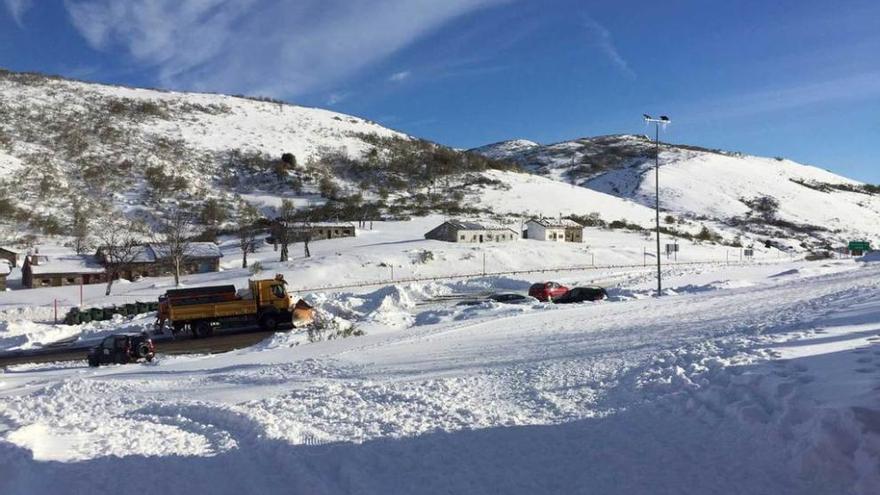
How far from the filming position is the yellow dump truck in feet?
97.4

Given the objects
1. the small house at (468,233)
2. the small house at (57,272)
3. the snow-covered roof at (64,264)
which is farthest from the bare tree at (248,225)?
the small house at (468,233)

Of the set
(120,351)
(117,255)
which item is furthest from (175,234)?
(120,351)

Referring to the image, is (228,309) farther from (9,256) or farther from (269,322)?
(9,256)

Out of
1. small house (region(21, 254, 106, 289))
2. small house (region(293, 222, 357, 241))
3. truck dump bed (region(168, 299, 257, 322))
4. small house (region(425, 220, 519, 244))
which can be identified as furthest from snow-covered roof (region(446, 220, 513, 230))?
truck dump bed (region(168, 299, 257, 322))

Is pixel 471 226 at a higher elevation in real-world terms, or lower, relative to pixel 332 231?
higher

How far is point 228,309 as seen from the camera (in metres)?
30.1

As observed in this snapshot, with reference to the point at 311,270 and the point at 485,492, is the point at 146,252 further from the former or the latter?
the point at 485,492

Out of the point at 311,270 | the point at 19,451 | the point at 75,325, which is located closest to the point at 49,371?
the point at 19,451

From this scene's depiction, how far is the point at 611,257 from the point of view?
7044 centimetres

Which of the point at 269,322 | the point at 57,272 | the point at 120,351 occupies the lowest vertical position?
the point at 120,351

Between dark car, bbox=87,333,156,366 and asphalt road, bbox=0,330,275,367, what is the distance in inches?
109

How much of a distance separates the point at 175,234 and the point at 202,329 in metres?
44.7

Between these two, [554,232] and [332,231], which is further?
[554,232]

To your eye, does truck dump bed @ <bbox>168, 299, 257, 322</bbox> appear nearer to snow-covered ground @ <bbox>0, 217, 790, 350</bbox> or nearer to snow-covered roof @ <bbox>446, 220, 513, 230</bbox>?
snow-covered ground @ <bbox>0, 217, 790, 350</bbox>
